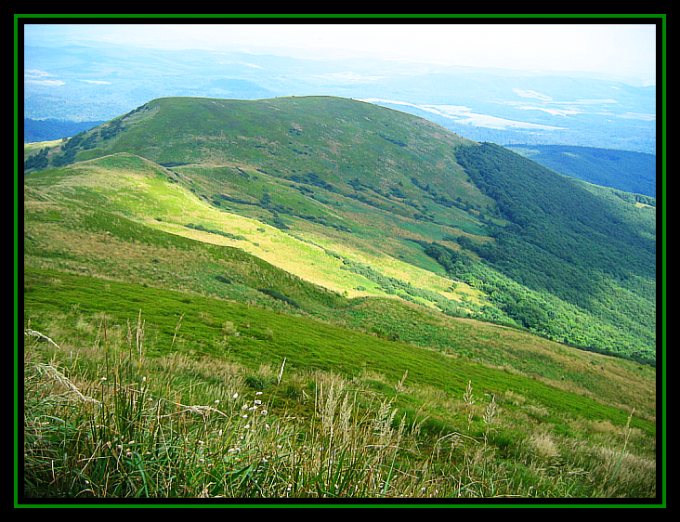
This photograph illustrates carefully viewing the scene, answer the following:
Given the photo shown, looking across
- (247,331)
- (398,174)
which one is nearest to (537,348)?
(247,331)

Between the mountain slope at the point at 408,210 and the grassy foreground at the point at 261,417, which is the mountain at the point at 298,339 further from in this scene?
the mountain slope at the point at 408,210

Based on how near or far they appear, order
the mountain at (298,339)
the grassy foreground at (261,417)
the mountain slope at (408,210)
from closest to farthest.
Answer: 1. the grassy foreground at (261,417)
2. the mountain at (298,339)
3. the mountain slope at (408,210)
